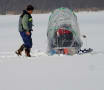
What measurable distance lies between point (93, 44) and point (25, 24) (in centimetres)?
341

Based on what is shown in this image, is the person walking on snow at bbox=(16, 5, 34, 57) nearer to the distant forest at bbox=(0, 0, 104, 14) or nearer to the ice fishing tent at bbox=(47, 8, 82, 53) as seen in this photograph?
the ice fishing tent at bbox=(47, 8, 82, 53)

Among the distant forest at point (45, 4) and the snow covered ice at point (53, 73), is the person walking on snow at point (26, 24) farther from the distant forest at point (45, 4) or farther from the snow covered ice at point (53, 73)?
the distant forest at point (45, 4)

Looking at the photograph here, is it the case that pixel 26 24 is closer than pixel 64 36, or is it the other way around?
pixel 26 24

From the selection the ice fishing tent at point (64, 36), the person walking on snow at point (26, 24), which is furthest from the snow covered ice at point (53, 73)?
the person walking on snow at point (26, 24)

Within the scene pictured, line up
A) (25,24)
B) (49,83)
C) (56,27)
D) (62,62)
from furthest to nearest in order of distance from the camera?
(56,27) < (25,24) < (62,62) < (49,83)

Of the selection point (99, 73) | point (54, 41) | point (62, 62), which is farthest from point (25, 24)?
point (99, 73)

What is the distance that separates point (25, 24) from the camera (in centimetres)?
1095

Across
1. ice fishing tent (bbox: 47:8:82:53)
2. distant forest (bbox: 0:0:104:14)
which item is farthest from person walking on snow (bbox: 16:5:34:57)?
distant forest (bbox: 0:0:104:14)

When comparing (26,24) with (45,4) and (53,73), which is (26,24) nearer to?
(53,73)

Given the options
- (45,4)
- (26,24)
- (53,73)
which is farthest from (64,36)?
(45,4)

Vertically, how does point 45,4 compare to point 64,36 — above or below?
above

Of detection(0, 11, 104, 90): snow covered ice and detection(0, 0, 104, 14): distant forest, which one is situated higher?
detection(0, 0, 104, 14): distant forest

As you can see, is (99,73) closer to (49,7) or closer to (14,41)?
(14,41)

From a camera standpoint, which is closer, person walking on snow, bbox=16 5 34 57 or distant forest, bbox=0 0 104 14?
person walking on snow, bbox=16 5 34 57
